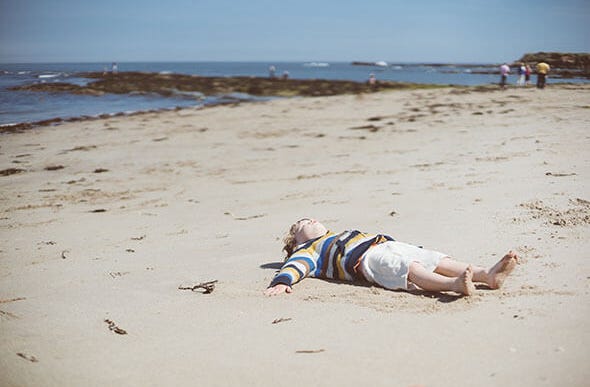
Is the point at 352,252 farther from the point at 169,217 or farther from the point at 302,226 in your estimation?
the point at 169,217

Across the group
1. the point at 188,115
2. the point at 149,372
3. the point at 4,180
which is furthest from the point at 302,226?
the point at 188,115

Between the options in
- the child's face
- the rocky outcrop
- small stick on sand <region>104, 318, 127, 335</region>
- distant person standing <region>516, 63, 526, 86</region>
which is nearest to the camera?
small stick on sand <region>104, 318, 127, 335</region>

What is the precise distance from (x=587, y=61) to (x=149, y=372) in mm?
12185

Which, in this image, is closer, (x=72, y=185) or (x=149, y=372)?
(x=149, y=372)

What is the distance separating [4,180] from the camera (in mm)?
8133

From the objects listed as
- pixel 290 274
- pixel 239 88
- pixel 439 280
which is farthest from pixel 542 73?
pixel 239 88

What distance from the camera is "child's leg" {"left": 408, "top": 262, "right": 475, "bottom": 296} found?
2941mm

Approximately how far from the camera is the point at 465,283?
293 cm

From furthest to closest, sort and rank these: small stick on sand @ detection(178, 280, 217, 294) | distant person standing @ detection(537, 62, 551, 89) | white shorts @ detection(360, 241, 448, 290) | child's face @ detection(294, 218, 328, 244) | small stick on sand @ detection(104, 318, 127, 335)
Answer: distant person standing @ detection(537, 62, 551, 89), child's face @ detection(294, 218, 328, 244), small stick on sand @ detection(178, 280, 217, 294), white shorts @ detection(360, 241, 448, 290), small stick on sand @ detection(104, 318, 127, 335)

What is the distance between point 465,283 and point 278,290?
121cm

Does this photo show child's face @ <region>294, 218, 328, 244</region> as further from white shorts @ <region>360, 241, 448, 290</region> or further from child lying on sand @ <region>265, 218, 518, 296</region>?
white shorts @ <region>360, 241, 448, 290</region>

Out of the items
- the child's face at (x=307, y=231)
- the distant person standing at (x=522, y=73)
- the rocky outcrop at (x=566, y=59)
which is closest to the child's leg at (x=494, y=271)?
the child's face at (x=307, y=231)

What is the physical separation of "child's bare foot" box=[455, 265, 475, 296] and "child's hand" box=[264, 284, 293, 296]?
1.11m

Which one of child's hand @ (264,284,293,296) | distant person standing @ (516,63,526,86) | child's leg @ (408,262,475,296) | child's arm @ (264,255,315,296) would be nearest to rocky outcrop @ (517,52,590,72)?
distant person standing @ (516,63,526,86)
